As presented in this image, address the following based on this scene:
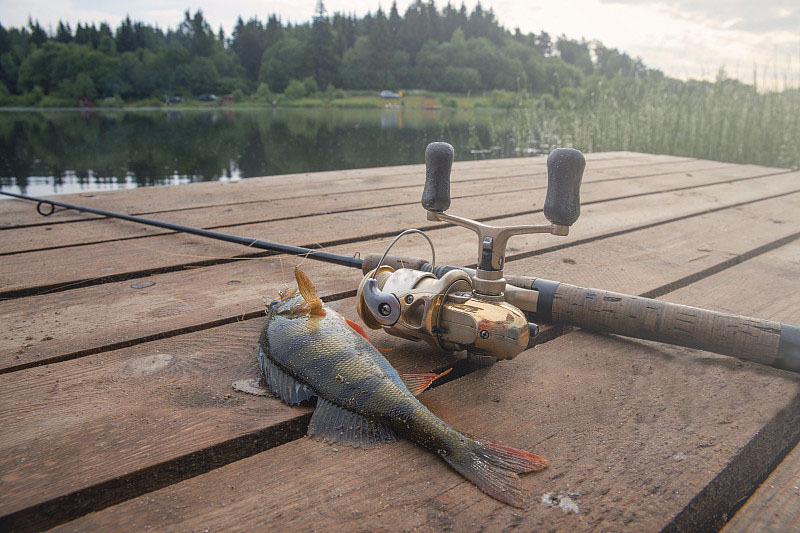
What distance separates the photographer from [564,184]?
1303 mm

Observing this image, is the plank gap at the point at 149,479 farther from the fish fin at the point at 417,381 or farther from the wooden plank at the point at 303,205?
the wooden plank at the point at 303,205

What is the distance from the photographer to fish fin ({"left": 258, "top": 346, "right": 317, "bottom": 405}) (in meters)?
1.22

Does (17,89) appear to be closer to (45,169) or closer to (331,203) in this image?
(45,169)

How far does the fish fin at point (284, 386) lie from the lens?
47.9 inches

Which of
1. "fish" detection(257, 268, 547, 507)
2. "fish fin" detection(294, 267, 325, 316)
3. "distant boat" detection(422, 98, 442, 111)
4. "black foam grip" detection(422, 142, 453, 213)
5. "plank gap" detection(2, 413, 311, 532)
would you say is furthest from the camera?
"distant boat" detection(422, 98, 442, 111)

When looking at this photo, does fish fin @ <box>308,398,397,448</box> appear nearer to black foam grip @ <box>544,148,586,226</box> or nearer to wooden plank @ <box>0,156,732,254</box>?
black foam grip @ <box>544,148,586,226</box>

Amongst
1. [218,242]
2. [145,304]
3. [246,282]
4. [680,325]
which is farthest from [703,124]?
[145,304]

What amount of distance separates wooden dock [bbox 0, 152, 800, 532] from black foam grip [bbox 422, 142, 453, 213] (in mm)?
376

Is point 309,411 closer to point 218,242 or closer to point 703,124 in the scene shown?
point 218,242

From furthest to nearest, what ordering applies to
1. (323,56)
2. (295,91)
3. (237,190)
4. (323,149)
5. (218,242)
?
(323,56), (295,91), (323,149), (237,190), (218,242)

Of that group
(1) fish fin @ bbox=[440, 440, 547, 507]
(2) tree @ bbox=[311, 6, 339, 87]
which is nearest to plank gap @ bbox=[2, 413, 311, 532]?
(1) fish fin @ bbox=[440, 440, 547, 507]

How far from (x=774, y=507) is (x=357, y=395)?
74 cm

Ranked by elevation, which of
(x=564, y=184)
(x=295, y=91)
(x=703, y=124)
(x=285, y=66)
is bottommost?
(x=564, y=184)

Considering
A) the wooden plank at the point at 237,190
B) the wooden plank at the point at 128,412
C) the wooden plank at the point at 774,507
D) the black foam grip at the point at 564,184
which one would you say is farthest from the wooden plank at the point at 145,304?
the wooden plank at the point at 774,507
